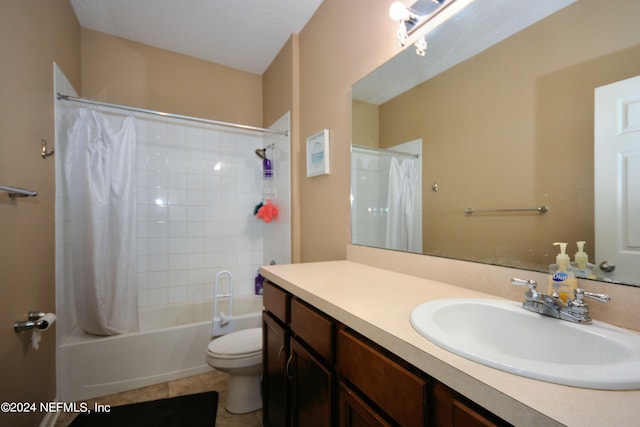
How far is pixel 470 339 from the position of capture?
0.78 meters

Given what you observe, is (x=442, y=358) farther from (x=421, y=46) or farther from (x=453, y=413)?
(x=421, y=46)

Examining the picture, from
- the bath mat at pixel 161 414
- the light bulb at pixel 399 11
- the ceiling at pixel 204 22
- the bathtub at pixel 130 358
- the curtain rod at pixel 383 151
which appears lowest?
the bath mat at pixel 161 414

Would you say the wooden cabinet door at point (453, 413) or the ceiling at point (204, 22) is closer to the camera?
the wooden cabinet door at point (453, 413)

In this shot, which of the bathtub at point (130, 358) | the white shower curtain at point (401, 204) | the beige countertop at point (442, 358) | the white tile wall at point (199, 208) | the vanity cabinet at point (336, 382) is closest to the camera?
the beige countertop at point (442, 358)

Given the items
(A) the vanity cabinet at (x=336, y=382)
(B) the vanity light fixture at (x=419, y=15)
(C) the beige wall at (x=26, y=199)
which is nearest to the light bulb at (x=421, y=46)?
(B) the vanity light fixture at (x=419, y=15)

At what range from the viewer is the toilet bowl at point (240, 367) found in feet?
5.22

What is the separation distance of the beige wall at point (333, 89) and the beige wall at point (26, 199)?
1.53 metres

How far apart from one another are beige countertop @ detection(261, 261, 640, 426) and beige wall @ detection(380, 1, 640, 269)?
23 centimetres

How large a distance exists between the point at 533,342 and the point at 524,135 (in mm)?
621

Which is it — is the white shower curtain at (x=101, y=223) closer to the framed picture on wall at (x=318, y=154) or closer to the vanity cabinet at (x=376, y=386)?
the framed picture on wall at (x=318, y=154)

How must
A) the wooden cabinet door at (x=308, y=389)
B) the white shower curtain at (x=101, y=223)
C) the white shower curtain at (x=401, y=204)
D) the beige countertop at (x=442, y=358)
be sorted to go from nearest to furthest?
the beige countertop at (x=442, y=358), the wooden cabinet door at (x=308, y=389), the white shower curtain at (x=401, y=204), the white shower curtain at (x=101, y=223)

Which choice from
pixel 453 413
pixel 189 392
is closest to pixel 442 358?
pixel 453 413

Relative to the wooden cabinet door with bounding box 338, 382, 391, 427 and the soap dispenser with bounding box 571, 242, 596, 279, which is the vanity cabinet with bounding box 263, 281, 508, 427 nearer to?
the wooden cabinet door with bounding box 338, 382, 391, 427

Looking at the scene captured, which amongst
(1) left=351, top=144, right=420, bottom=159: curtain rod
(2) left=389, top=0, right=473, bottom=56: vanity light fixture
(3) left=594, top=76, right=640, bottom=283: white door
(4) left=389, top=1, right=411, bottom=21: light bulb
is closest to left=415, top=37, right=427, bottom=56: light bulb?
(2) left=389, top=0, right=473, bottom=56: vanity light fixture
